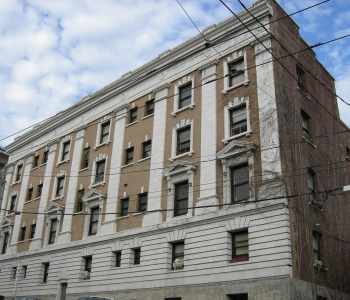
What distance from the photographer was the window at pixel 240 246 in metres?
22.6

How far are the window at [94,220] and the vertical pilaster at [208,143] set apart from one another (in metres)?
9.49

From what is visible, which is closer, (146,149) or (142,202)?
(142,202)

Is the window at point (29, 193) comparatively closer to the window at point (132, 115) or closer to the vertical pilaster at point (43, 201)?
the vertical pilaster at point (43, 201)

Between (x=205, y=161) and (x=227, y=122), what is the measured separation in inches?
101

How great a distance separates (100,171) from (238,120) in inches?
484

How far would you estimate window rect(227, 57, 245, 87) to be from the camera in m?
27.0

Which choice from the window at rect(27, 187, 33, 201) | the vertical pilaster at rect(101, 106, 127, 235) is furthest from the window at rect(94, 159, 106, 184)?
the window at rect(27, 187, 33, 201)

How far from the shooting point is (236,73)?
88.2ft

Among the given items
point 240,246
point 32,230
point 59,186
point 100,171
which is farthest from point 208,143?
point 32,230

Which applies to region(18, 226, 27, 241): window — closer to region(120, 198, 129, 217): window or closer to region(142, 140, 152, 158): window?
region(120, 198, 129, 217): window

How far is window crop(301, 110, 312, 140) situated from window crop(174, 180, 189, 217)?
7.52m

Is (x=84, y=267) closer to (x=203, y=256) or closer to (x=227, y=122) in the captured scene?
(x=203, y=256)

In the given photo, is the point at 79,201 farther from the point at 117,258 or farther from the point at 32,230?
the point at 117,258

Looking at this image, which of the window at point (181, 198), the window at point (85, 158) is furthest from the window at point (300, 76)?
the window at point (85, 158)
